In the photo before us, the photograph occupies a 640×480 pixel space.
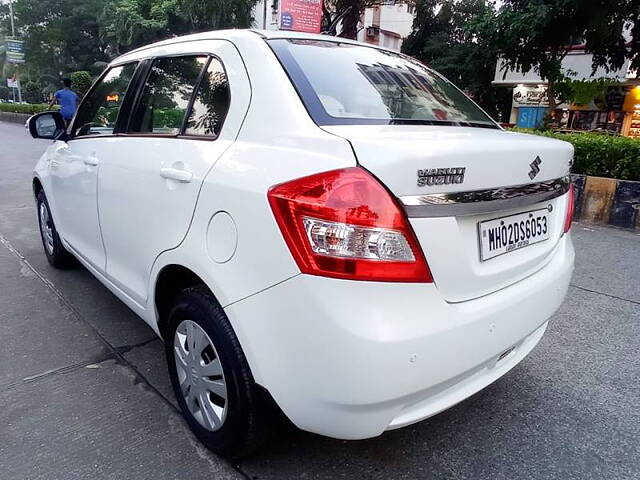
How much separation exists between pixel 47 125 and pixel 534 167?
3521 millimetres

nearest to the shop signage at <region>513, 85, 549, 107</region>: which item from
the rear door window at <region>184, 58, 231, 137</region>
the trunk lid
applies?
the trunk lid

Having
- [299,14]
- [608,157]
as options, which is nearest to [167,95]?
[608,157]

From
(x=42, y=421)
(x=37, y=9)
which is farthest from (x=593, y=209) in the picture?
(x=37, y=9)

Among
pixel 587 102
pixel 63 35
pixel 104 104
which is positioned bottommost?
pixel 104 104

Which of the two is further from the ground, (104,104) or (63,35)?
(63,35)

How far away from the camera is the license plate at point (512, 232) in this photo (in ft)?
5.66

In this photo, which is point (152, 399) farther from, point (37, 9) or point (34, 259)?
point (37, 9)

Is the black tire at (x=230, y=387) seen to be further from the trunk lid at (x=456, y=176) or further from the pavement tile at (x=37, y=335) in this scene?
the pavement tile at (x=37, y=335)

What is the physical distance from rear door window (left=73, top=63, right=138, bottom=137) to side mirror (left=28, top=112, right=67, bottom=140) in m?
0.36

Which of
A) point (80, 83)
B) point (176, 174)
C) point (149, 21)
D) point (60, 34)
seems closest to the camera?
point (176, 174)

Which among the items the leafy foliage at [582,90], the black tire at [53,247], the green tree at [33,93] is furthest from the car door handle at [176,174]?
the green tree at [33,93]

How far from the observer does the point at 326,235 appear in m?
1.47

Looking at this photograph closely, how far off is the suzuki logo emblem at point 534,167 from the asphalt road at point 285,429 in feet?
3.81

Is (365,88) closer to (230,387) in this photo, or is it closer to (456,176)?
(456,176)
